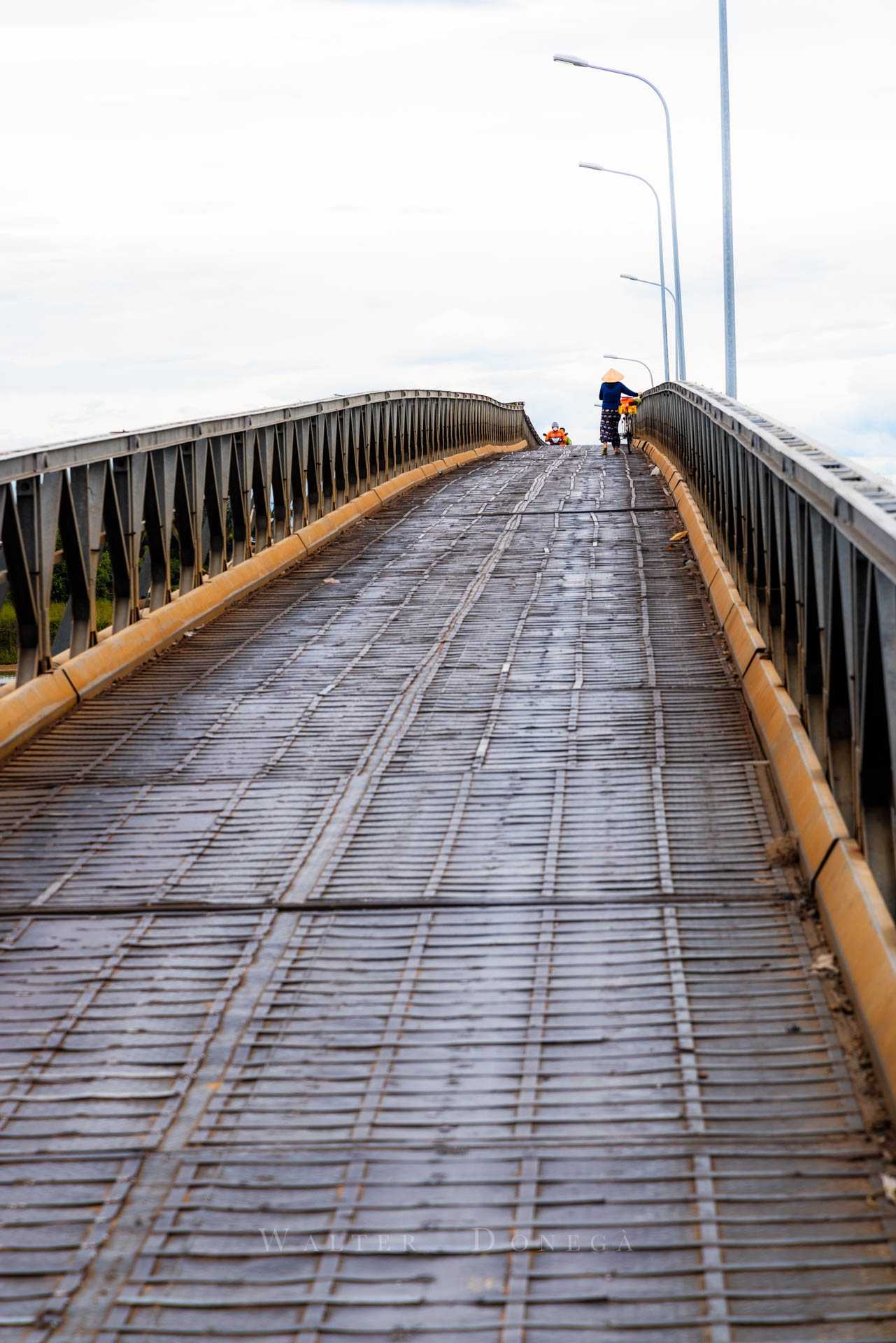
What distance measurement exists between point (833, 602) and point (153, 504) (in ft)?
22.4

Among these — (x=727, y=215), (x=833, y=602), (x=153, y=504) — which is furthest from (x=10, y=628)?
(x=833, y=602)

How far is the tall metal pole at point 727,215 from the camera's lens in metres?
27.7

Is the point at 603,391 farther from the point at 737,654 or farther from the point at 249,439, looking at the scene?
the point at 737,654

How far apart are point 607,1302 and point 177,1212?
3.75ft

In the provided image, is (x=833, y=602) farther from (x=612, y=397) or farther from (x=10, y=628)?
(x=10, y=628)

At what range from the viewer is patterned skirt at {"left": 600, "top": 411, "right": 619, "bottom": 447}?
3454 cm

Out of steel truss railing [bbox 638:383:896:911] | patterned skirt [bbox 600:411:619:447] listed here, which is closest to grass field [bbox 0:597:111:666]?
patterned skirt [bbox 600:411:619:447]

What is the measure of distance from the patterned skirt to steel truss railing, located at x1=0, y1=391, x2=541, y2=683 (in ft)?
44.3

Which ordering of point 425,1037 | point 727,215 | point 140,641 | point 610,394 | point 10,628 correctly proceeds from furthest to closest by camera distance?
point 10,628 < point 610,394 < point 727,215 < point 140,641 < point 425,1037

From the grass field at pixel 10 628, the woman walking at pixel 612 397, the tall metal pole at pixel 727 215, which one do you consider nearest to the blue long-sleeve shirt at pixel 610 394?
the woman walking at pixel 612 397

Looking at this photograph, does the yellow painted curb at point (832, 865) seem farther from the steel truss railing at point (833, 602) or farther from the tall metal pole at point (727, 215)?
the tall metal pole at point (727, 215)

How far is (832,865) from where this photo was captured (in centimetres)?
587

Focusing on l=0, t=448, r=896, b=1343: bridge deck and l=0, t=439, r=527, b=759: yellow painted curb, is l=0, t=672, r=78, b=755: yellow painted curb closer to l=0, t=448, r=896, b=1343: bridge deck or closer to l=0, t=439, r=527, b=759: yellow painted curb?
l=0, t=439, r=527, b=759: yellow painted curb

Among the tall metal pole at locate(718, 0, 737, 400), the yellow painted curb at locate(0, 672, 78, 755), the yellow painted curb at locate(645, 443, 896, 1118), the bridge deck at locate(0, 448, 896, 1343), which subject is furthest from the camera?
the tall metal pole at locate(718, 0, 737, 400)
